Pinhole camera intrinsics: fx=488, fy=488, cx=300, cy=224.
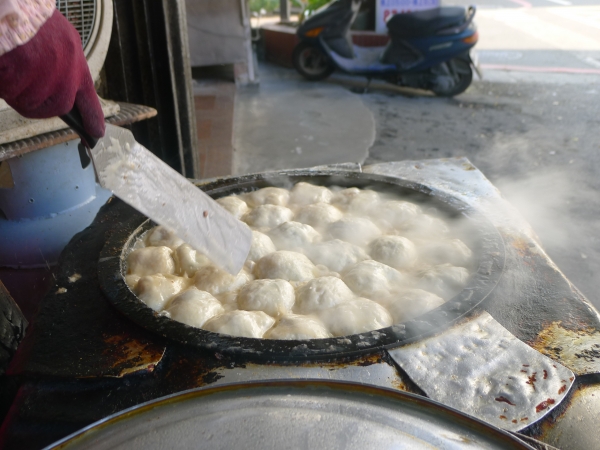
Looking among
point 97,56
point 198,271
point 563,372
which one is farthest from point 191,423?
point 97,56

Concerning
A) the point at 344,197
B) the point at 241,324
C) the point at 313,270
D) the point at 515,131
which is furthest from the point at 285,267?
the point at 515,131

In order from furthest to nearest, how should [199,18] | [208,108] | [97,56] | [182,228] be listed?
[199,18], [208,108], [97,56], [182,228]

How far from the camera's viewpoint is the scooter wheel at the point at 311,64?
9602 millimetres

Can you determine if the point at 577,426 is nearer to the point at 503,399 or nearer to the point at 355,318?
the point at 503,399

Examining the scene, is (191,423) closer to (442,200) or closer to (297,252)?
(297,252)

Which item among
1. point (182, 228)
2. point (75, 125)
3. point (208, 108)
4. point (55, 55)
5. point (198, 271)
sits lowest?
point (208, 108)

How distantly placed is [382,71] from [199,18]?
129 inches

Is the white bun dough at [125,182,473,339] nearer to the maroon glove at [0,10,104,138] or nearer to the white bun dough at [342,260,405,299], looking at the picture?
the white bun dough at [342,260,405,299]

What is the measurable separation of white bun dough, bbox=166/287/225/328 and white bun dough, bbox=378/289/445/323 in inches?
24.0

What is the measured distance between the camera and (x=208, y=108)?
23.0 feet

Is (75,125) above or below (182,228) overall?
above

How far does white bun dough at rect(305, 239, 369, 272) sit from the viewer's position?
2055mm

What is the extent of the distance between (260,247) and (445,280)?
0.77 m

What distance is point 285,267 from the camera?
76.5 inches
